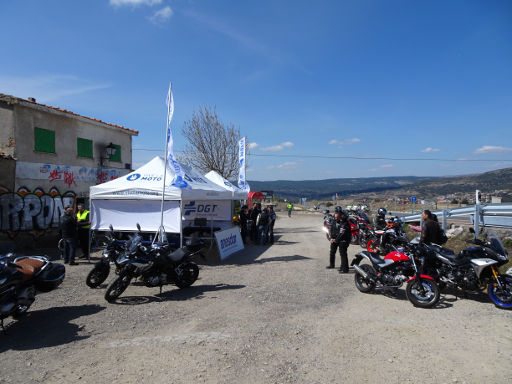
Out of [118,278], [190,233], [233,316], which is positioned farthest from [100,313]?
[190,233]

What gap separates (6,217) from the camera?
11.7 meters

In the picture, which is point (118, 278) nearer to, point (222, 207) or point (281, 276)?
point (281, 276)

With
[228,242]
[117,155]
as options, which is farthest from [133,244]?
[117,155]

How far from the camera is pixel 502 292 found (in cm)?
573

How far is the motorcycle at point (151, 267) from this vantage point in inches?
248

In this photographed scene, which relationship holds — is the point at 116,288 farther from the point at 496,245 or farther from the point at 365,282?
the point at 496,245

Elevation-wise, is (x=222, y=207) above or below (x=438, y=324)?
above

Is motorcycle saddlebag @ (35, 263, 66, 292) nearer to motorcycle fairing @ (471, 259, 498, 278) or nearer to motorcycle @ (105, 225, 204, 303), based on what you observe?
motorcycle @ (105, 225, 204, 303)

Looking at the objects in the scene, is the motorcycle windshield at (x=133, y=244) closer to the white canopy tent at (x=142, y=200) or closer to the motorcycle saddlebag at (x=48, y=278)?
the motorcycle saddlebag at (x=48, y=278)

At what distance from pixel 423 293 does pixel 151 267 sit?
4945 mm

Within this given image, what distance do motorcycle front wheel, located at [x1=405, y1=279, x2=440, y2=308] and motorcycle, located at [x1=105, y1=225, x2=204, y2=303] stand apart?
4.27 m

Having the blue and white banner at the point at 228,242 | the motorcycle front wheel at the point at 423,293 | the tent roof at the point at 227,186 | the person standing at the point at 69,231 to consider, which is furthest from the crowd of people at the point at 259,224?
the motorcycle front wheel at the point at 423,293

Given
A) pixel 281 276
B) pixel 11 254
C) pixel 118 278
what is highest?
pixel 11 254

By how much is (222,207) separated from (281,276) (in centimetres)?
712
